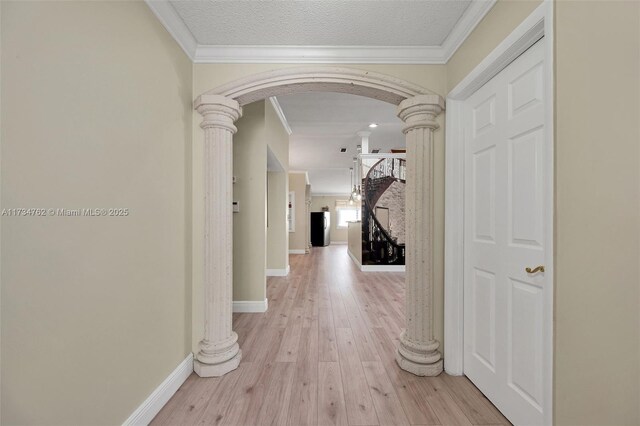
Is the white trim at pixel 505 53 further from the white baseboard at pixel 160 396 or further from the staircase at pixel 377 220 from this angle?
the staircase at pixel 377 220

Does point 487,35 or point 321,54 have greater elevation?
point 321,54

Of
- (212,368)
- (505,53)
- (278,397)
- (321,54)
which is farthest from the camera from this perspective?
(321,54)

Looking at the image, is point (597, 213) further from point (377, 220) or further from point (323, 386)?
point (377, 220)

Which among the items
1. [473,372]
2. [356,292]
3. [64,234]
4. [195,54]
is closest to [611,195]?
[473,372]

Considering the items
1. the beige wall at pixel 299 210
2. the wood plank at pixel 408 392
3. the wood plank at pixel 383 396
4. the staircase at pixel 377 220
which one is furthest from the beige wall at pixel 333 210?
the wood plank at pixel 383 396

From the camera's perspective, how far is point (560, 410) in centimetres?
107

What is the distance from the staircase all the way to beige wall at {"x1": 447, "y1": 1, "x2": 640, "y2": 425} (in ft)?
14.7

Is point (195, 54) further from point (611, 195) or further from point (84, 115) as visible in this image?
point (611, 195)

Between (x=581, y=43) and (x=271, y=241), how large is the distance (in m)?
4.74

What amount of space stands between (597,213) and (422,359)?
4.88 ft

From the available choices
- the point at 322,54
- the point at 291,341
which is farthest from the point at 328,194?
the point at 322,54

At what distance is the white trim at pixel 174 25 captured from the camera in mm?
1572

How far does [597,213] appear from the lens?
945 millimetres

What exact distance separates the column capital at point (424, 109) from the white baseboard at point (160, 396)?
8.06 ft
